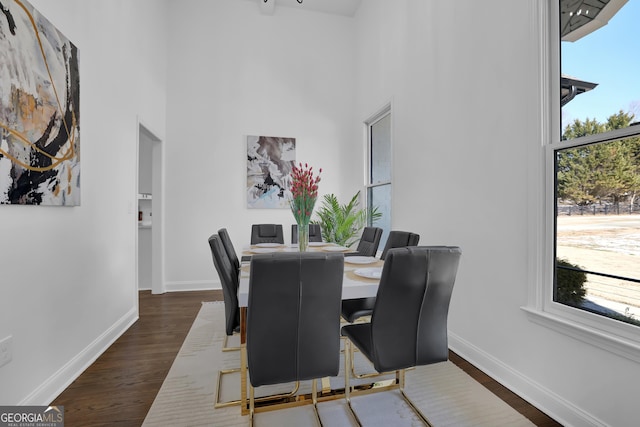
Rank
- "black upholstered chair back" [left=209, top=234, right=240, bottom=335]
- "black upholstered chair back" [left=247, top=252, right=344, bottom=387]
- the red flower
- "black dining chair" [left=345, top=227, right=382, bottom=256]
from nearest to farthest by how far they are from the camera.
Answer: "black upholstered chair back" [left=247, top=252, right=344, bottom=387]
"black upholstered chair back" [left=209, top=234, right=240, bottom=335]
the red flower
"black dining chair" [left=345, top=227, right=382, bottom=256]

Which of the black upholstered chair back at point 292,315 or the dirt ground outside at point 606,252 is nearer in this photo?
the black upholstered chair back at point 292,315

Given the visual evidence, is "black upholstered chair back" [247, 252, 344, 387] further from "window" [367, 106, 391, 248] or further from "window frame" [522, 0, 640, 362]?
"window" [367, 106, 391, 248]

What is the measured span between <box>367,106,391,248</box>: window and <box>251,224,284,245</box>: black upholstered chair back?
139 centimetres

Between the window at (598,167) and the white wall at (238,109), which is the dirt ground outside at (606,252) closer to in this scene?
the window at (598,167)

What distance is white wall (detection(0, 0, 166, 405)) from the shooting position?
5.37 feet

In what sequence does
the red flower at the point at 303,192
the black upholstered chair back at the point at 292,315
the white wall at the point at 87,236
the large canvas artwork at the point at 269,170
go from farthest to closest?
the large canvas artwork at the point at 269,170 < the red flower at the point at 303,192 < the white wall at the point at 87,236 < the black upholstered chair back at the point at 292,315

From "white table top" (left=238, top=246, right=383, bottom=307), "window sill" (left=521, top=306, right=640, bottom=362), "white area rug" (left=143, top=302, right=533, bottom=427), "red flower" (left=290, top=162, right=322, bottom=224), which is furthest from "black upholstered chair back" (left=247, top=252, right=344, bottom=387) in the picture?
"window sill" (left=521, top=306, right=640, bottom=362)

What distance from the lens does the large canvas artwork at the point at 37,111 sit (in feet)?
5.04

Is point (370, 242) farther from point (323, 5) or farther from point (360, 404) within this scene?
point (323, 5)

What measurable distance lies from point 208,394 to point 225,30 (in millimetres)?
4695

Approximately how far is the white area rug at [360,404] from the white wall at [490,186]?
11.2 inches

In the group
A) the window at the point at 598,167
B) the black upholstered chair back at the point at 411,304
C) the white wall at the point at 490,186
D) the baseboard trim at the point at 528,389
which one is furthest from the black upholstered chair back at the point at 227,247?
the window at the point at 598,167

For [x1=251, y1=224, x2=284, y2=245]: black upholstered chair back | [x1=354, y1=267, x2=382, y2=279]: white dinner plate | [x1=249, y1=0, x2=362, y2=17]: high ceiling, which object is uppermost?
[x1=249, y1=0, x2=362, y2=17]: high ceiling

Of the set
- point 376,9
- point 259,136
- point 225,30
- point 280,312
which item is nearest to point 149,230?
point 259,136
